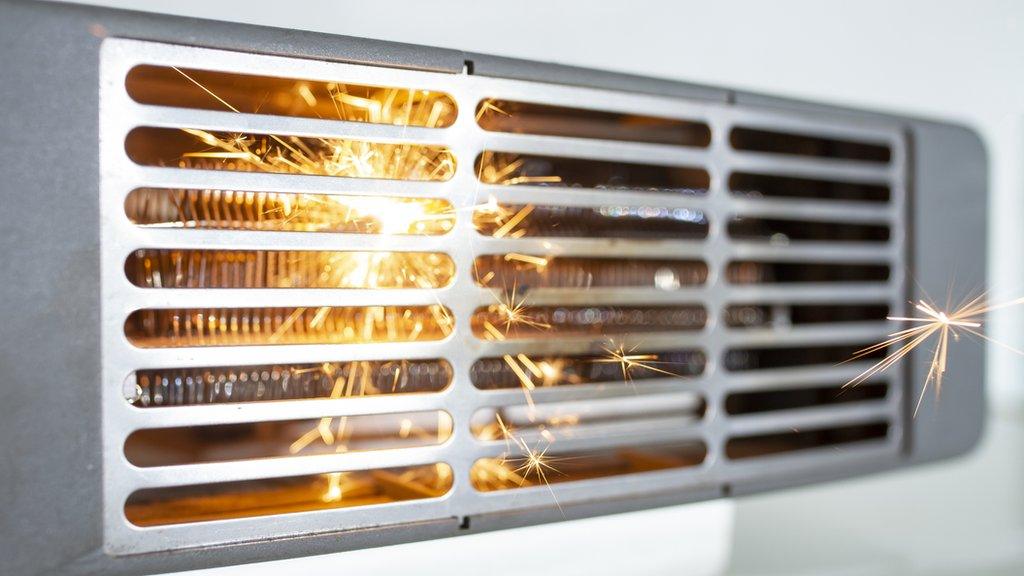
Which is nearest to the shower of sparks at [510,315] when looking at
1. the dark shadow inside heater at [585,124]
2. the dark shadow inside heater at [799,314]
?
the dark shadow inside heater at [585,124]

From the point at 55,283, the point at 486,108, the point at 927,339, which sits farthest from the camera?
the point at 927,339

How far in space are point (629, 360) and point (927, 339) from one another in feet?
0.89

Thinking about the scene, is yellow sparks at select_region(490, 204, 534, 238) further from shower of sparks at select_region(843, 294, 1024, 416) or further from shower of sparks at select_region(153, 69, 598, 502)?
shower of sparks at select_region(843, 294, 1024, 416)

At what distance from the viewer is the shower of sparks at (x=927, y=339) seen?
2.17ft

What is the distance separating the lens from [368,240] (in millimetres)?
464

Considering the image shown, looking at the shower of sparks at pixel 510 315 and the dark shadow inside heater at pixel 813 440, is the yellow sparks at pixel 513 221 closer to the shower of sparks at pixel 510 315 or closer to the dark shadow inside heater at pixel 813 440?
the shower of sparks at pixel 510 315

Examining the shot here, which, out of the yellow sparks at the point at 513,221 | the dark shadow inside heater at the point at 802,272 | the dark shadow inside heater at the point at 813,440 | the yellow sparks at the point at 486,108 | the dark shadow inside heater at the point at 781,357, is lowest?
the dark shadow inside heater at the point at 813,440

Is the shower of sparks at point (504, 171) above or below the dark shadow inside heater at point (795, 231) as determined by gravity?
above

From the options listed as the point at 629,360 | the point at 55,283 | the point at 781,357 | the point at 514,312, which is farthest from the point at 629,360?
the point at 55,283

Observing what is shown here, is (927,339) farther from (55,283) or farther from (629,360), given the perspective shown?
(55,283)

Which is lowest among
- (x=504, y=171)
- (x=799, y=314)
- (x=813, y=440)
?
(x=813, y=440)

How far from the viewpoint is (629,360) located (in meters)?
0.59

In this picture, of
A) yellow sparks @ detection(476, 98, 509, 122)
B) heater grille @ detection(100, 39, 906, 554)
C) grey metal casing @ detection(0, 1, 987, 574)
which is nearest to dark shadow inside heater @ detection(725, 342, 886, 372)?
heater grille @ detection(100, 39, 906, 554)

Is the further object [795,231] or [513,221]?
[795,231]
